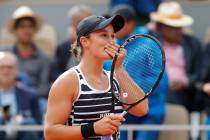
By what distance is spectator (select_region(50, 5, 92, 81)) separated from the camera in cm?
741

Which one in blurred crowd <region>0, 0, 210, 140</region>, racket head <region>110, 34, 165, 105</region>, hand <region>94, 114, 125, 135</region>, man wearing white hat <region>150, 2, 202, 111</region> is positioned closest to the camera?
hand <region>94, 114, 125, 135</region>

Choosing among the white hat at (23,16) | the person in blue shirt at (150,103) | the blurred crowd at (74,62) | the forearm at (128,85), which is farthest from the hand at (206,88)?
the forearm at (128,85)

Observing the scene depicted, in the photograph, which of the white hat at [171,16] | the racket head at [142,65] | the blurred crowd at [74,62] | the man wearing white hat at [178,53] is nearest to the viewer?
the racket head at [142,65]

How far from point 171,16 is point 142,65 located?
9.24ft

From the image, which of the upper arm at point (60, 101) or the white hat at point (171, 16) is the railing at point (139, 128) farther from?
the upper arm at point (60, 101)

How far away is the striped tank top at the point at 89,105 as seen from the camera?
4.16 meters

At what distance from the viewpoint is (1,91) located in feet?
22.2

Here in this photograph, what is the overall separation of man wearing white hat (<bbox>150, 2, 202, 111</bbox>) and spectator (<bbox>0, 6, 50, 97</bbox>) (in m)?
1.21

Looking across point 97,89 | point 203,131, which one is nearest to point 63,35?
point 203,131

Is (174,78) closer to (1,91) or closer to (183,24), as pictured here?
(183,24)

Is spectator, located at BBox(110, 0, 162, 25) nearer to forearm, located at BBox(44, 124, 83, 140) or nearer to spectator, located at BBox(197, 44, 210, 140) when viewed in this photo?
spectator, located at BBox(197, 44, 210, 140)

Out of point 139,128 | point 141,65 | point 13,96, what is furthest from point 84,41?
point 13,96

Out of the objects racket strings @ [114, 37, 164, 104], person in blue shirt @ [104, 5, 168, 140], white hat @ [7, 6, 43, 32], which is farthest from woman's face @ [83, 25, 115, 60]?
white hat @ [7, 6, 43, 32]

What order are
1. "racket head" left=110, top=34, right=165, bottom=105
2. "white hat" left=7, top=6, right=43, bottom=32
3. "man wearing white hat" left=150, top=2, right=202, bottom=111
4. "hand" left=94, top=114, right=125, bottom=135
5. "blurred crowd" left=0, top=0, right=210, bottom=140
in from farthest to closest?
"white hat" left=7, top=6, right=43, bottom=32
"man wearing white hat" left=150, top=2, right=202, bottom=111
"blurred crowd" left=0, top=0, right=210, bottom=140
"racket head" left=110, top=34, right=165, bottom=105
"hand" left=94, top=114, right=125, bottom=135
